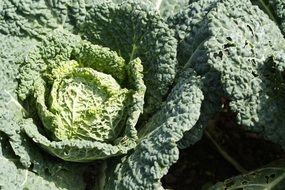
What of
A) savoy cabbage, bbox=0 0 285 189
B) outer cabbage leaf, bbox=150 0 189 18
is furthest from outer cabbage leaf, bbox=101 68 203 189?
outer cabbage leaf, bbox=150 0 189 18

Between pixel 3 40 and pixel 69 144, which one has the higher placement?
pixel 3 40

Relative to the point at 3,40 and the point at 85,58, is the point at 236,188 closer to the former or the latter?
the point at 85,58

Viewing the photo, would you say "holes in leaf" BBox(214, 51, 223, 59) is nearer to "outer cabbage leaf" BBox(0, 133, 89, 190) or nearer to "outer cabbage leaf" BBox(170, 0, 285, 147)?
"outer cabbage leaf" BBox(170, 0, 285, 147)

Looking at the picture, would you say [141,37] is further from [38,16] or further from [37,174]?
[37,174]

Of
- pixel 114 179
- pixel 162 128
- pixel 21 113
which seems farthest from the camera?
pixel 21 113

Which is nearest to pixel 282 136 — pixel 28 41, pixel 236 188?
pixel 236 188

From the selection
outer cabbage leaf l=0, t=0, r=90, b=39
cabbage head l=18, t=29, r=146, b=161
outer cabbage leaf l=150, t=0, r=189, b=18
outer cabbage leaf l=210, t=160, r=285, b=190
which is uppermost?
outer cabbage leaf l=150, t=0, r=189, b=18

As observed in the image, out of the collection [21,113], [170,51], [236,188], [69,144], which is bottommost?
[236,188]

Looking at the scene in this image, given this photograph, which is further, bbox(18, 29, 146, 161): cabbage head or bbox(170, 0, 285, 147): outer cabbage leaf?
bbox(18, 29, 146, 161): cabbage head
